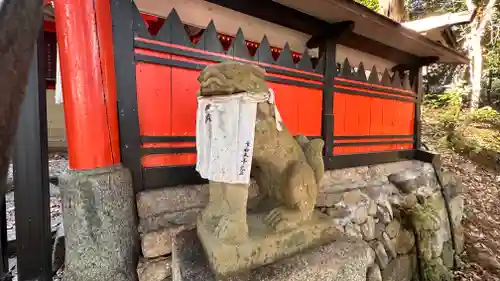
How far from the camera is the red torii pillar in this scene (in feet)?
6.24

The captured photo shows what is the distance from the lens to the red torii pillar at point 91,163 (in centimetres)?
190

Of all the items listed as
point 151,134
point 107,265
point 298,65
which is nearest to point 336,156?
point 298,65

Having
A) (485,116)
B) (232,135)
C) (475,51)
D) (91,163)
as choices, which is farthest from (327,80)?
(475,51)

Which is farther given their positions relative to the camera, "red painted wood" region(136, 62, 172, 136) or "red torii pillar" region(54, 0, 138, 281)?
"red painted wood" region(136, 62, 172, 136)

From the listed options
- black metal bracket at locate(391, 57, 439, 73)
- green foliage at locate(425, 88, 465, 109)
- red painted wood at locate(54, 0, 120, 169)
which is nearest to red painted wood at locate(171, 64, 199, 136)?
red painted wood at locate(54, 0, 120, 169)

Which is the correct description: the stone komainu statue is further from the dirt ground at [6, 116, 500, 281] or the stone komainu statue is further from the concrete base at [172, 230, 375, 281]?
the dirt ground at [6, 116, 500, 281]

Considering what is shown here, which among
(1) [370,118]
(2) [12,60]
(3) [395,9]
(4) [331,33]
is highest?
(3) [395,9]

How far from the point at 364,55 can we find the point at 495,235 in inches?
169

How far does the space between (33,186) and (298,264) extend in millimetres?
2140

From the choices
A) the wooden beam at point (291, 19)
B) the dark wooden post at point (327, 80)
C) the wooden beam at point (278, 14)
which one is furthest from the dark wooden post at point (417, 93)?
the wooden beam at point (278, 14)

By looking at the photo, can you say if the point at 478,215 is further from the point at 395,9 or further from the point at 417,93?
the point at 395,9

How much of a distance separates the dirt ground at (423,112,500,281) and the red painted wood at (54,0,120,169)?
5356mm

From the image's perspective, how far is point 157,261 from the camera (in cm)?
202

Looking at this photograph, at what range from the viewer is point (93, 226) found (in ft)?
6.25
